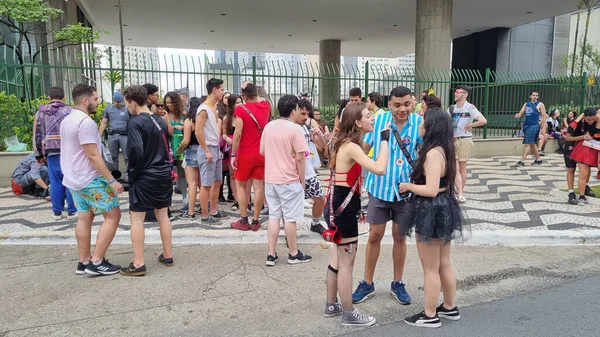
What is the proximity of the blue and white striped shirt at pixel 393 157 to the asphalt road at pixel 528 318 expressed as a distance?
104 cm

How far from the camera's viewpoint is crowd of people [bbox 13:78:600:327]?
10.8ft

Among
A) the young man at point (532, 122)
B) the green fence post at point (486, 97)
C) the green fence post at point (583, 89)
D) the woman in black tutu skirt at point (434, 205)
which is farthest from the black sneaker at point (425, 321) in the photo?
the green fence post at point (583, 89)

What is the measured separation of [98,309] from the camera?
146 inches

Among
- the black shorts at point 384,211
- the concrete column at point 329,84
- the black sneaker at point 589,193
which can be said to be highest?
the concrete column at point 329,84

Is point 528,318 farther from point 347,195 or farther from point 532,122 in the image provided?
point 532,122

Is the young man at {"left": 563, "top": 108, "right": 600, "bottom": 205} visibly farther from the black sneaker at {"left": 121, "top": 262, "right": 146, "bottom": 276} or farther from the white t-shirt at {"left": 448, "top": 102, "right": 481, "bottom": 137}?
the black sneaker at {"left": 121, "top": 262, "right": 146, "bottom": 276}

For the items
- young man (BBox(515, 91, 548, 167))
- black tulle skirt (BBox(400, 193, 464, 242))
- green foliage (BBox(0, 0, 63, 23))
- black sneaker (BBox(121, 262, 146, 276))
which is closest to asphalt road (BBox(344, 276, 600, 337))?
black tulle skirt (BBox(400, 193, 464, 242))

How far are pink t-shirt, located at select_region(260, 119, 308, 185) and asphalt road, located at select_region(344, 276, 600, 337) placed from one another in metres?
1.85

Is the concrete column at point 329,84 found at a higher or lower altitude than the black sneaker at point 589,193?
higher

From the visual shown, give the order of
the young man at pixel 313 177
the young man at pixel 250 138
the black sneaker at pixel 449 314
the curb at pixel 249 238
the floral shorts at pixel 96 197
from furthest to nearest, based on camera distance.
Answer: the curb at pixel 249 238
the young man at pixel 250 138
the young man at pixel 313 177
the floral shorts at pixel 96 197
the black sneaker at pixel 449 314

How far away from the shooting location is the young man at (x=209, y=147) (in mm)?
5848

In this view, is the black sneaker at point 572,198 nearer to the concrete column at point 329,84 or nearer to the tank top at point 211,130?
the tank top at point 211,130

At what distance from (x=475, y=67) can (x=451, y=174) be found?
26.9 metres

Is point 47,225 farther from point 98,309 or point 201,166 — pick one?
point 98,309
